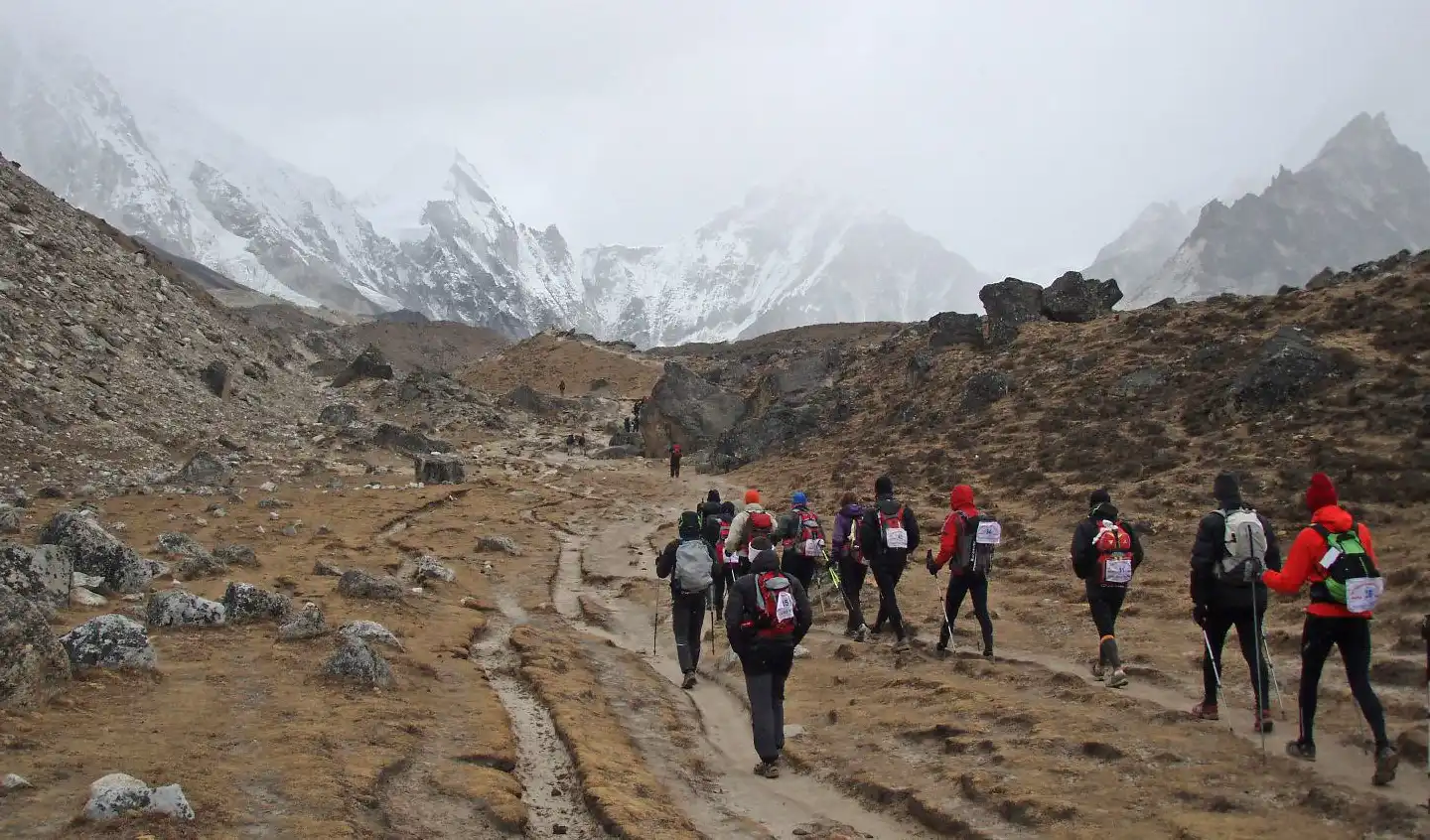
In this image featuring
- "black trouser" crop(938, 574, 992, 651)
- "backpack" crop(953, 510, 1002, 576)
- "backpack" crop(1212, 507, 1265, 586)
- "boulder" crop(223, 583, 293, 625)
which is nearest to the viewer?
"backpack" crop(1212, 507, 1265, 586)

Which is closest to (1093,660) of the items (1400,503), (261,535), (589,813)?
(589,813)

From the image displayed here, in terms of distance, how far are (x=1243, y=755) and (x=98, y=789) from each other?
9091 mm

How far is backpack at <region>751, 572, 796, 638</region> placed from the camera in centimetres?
886

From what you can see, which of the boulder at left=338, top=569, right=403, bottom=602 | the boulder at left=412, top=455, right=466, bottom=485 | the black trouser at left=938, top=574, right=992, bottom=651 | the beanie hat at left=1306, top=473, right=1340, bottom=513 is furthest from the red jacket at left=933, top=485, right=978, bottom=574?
the boulder at left=412, top=455, right=466, bottom=485

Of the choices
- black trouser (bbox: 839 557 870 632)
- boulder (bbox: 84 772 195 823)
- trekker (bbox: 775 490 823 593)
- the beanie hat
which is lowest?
boulder (bbox: 84 772 195 823)

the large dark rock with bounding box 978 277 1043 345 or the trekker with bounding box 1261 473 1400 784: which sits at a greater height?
the large dark rock with bounding box 978 277 1043 345

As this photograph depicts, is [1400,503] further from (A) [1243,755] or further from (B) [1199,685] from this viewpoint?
(A) [1243,755]

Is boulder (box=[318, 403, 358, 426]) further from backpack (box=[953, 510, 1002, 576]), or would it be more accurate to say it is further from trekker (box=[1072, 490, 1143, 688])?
trekker (box=[1072, 490, 1143, 688])

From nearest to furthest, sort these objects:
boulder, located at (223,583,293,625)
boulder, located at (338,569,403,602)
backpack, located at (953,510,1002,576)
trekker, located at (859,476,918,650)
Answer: boulder, located at (223,583,293,625), backpack, located at (953,510,1002,576), trekker, located at (859,476,918,650), boulder, located at (338,569,403,602)

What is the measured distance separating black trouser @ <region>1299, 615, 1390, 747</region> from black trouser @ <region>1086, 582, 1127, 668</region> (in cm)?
279

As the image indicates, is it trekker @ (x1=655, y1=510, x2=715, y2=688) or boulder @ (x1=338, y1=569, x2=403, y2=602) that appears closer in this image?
trekker @ (x1=655, y1=510, x2=715, y2=688)

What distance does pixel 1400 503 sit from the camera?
611 inches

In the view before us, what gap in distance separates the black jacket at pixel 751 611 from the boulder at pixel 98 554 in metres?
8.94

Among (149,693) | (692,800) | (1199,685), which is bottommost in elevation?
(692,800)
